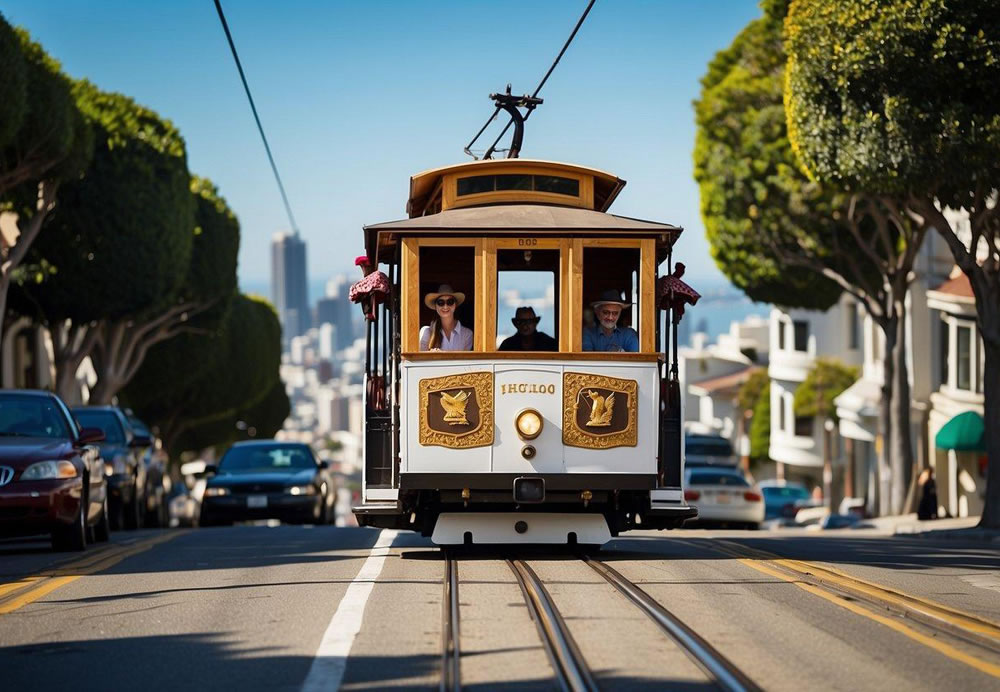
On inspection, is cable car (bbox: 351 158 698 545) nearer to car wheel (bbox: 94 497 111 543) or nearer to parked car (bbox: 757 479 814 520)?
car wheel (bbox: 94 497 111 543)

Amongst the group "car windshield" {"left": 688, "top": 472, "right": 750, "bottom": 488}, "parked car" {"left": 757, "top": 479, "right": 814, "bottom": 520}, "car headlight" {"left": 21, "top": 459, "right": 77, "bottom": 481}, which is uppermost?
"car headlight" {"left": 21, "top": 459, "right": 77, "bottom": 481}

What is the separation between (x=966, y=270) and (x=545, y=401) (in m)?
14.4

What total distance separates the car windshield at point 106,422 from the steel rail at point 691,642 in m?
13.3

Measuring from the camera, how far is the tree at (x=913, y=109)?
25.1 meters

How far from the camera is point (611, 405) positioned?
588 inches

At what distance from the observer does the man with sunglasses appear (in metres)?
15.3

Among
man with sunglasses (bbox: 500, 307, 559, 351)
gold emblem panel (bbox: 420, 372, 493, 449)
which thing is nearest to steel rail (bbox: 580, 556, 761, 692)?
gold emblem panel (bbox: 420, 372, 493, 449)

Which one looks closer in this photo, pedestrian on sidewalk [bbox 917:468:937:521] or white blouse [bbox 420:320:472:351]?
white blouse [bbox 420:320:472:351]

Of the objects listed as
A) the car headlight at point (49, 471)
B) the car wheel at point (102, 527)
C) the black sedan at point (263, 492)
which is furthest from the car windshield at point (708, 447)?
the car headlight at point (49, 471)

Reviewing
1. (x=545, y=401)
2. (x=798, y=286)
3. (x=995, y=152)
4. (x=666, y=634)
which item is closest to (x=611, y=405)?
(x=545, y=401)

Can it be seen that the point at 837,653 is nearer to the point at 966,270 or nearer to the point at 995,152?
the point at 995,152

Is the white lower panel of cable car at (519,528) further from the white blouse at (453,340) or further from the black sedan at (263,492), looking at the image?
the black sedan at (263,492)

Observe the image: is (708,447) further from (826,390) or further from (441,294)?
(441,294)

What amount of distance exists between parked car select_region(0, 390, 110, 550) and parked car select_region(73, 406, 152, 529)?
15.1 ft
